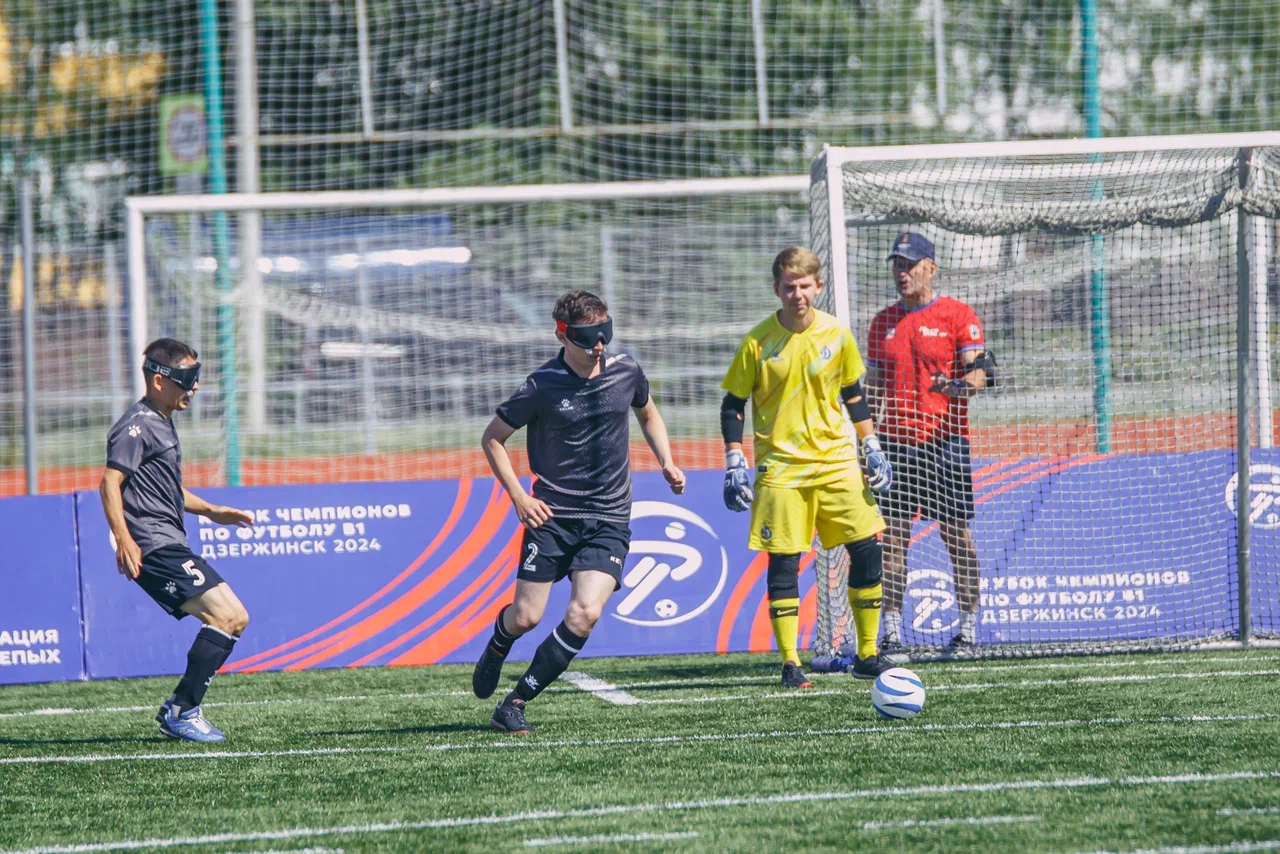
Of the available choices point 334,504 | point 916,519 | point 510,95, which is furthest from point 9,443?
point 916,519

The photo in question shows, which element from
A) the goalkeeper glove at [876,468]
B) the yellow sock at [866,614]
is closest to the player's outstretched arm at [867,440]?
the goalkeeper glove at [876,468]

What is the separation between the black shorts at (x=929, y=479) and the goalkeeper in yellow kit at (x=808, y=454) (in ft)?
3.25

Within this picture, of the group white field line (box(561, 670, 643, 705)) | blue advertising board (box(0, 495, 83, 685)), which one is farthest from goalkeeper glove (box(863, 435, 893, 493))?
blue advertising board (box(0, 495, 83, 685))

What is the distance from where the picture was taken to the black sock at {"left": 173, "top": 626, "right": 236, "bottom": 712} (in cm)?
659

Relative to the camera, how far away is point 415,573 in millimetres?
9156

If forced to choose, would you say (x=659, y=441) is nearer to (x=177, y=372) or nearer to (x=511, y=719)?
(x=511, y=719)

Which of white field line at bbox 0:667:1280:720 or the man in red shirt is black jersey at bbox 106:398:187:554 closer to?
white field line at bbox 0:667:1280:720

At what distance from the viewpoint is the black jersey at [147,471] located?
654 cm

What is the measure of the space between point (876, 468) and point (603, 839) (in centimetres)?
321

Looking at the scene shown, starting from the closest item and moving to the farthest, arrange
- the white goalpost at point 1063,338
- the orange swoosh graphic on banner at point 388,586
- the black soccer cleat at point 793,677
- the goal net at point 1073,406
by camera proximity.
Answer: the black soccer cleat at point 793,677 → the goal net at point 1073,406 → the white goalpost at point 1063,338 → the orange swoosh graphic on banner at point 388,586

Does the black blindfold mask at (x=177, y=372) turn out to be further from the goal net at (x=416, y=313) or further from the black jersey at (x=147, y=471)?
the goal net at (x=416, y=313)

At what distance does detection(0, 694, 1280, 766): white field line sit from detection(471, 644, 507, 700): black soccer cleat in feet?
1.66

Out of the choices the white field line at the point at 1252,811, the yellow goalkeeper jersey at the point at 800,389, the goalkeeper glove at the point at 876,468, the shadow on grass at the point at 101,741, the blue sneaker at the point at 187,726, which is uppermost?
the yellow goalkeeper jersey at the point at 800,389

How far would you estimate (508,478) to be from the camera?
6.43m
